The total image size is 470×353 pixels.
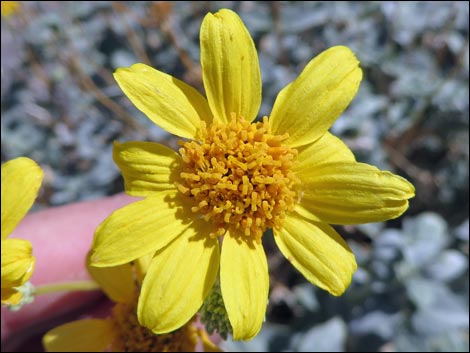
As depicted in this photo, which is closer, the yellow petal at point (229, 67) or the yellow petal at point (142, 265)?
the yellow petal at point (229, 67)

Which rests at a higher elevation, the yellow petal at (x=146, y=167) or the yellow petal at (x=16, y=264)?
the yellow petal at (x=146, y=167)

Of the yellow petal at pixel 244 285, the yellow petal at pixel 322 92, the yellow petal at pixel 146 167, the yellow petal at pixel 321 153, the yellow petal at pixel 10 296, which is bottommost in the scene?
the yellow petal at pixel 10 296

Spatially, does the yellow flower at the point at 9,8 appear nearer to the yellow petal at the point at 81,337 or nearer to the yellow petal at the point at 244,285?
the yellow petal at the point at 81,337

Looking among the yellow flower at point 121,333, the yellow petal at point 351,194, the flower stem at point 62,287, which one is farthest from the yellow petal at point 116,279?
the yellow petal at point 351,194

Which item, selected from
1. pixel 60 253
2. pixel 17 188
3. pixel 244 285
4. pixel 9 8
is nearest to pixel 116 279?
pixel 17 188

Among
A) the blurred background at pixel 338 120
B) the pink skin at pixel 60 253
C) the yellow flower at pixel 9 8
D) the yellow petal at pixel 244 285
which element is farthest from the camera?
the yellow flower at pixel 9 8

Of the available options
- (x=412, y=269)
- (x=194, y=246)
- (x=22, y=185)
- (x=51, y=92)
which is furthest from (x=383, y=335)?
(x=51, y=92)

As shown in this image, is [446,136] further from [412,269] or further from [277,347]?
[277,347]
